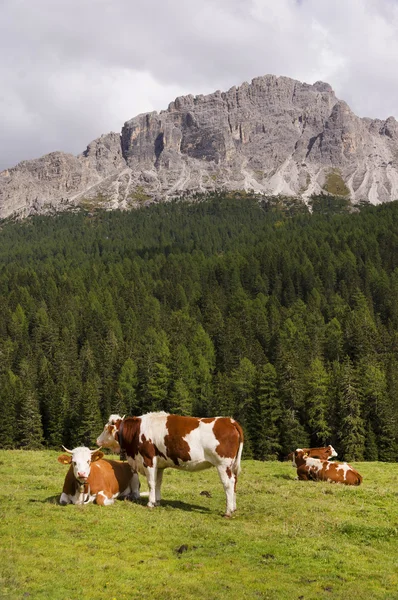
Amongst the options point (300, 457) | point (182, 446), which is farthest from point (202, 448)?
point (300, 457)

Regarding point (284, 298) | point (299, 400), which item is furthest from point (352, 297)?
point (299, 400)

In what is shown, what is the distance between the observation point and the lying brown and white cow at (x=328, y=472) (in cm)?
2498

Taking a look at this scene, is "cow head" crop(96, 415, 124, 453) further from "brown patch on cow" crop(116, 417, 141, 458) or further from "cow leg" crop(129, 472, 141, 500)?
"cow leg" crop(129, 472, 141, 500)

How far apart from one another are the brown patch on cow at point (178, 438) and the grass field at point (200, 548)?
5.92 feet

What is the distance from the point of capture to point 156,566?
11953 mm

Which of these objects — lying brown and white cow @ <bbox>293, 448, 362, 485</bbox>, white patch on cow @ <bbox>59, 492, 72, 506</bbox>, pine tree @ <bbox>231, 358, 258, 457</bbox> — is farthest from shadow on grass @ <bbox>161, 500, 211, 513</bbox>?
pine tree @ <bbox>231, 358, 258, 457</bbox>

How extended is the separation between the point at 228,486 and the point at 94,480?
4744 millimetres

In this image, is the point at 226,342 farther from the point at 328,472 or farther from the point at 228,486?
the point at 228,486

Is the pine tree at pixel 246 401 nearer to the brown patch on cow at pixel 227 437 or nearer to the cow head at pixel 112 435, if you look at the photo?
the cow head at pixel 112 435

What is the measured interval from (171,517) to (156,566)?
161 inches

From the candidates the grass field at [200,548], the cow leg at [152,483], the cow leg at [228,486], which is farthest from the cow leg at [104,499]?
the cow leg at [228,486]

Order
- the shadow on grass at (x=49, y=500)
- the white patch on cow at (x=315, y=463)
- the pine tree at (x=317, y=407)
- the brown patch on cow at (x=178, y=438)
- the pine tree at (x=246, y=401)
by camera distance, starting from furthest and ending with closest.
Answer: the pine tree at (x=246, y=401) < the pine tree at (x=317, y=407) < the white patch on cow at (x=315, y=463) < the shadow on grass at (x=49, y=500) < the brown patch on cow at (x=178, y=438)

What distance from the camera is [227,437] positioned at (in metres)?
16.8

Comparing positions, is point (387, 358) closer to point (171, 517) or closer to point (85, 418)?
point (85, 418)
